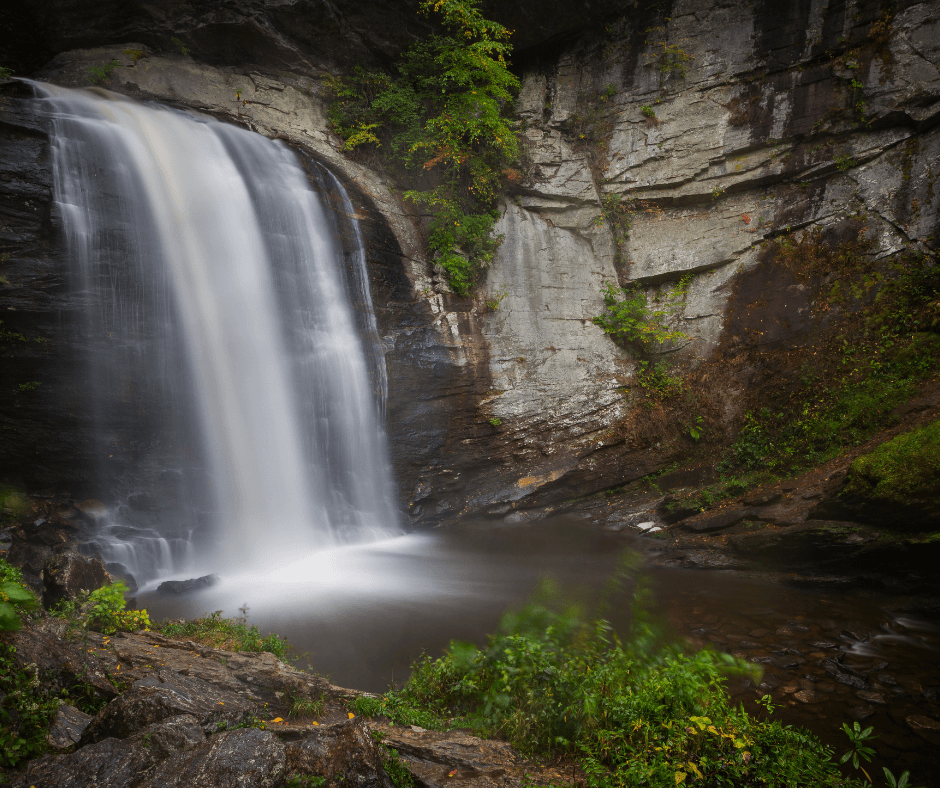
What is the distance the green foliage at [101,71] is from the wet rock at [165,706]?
12433 mm

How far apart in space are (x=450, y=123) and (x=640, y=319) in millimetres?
6188

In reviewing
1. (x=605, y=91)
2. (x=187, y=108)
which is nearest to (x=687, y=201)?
(x=605, y=91)

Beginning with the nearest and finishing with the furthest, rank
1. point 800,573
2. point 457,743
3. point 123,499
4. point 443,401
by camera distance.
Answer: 1. point 457,743
2. point 800,573
3. point 123,499
4. point 443,401

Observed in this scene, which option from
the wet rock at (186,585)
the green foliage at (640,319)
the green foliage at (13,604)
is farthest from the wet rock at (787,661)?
the green foliage at (640,319)

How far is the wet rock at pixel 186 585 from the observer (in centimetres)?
691

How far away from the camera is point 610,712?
3.14 m

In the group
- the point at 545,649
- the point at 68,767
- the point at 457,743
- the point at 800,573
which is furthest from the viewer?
the point at 800,573

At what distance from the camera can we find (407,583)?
7371 mm

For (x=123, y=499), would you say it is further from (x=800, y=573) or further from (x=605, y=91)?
(x=605, y=91)

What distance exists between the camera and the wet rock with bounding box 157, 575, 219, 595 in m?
6.91

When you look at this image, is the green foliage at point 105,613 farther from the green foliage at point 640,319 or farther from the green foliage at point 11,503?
the green foliage at point 640,319

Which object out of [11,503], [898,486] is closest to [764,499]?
[898,486]

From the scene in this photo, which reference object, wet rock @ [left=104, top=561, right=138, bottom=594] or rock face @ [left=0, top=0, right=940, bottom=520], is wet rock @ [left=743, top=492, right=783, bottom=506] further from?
wet rock @ [left=104, top=561, right=138, bottom=594]

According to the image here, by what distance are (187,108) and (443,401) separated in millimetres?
8322
